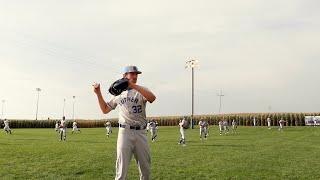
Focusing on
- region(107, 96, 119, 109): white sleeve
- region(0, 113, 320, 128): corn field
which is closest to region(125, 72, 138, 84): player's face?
region(107, 96, 119, 109): white sleeve

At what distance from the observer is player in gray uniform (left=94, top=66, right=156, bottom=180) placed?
8789mm

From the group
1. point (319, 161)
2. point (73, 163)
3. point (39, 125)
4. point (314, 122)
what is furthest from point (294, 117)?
point (73, 163)

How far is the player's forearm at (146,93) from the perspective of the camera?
842cm

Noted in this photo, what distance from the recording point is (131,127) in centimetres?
895

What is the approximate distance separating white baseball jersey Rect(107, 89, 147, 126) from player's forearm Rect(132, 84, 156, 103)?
0.37m

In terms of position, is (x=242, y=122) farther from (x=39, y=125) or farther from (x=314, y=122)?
(x=39, y=125)

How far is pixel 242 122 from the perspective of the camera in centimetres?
10262

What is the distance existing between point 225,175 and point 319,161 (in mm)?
7679

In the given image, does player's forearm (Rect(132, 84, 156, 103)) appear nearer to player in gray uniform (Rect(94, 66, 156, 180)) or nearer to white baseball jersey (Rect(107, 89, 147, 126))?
player in gray uniform (Rect(94, 66, 156, 180))

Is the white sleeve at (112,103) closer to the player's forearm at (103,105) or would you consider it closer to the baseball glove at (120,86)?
the player's forearm at (103,105)

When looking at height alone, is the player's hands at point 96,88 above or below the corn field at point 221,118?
below

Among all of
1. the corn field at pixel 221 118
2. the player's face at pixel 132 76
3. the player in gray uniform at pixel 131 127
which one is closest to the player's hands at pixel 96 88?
the player in gray uniform at pixel 131 127

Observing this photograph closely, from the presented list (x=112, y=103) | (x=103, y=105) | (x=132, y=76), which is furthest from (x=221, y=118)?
(x=132, y=76)

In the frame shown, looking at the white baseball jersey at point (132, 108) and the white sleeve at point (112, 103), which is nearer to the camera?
the white baseball jersey at point (132, 108)
